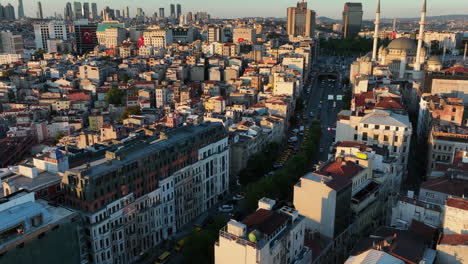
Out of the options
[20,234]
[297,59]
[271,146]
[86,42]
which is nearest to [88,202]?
[20,234]

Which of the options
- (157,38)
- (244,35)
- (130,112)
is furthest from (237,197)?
(244,35)

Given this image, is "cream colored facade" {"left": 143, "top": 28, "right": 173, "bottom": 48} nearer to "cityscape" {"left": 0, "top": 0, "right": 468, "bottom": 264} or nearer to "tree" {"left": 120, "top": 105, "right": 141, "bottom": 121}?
"cityscape" {"left": 0, "top": 0, "right": 468, "bottom": 264}

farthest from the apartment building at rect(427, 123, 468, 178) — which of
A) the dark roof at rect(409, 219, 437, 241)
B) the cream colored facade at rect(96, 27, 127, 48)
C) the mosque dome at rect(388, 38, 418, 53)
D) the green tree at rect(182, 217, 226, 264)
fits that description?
the cream colored facade at rect(96, 27, 127, 48)

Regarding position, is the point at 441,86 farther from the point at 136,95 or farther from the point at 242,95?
the point at 136,95

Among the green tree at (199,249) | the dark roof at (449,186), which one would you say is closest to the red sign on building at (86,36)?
the green tree at (199,249)

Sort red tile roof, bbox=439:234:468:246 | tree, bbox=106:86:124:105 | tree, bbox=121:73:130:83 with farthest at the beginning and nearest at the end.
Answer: tree, bbox=121:73:130:83 < tree, bbox=106:86:124:105 < red tile roof, bbox=439:234:468:246

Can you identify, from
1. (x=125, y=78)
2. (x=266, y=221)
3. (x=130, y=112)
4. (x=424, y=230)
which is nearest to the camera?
→ (x=266, y=221)

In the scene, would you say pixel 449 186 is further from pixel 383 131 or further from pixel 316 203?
pixel 383 131
